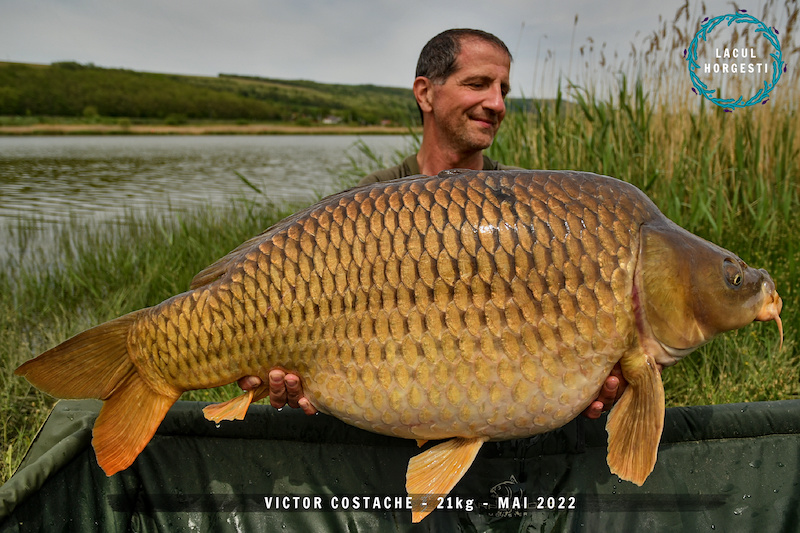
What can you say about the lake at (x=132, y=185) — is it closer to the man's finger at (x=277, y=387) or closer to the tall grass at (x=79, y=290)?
the tall grass at (x=79, y=290)

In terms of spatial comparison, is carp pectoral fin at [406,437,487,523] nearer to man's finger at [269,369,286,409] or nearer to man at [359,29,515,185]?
man's finger at [269,369,286,409]

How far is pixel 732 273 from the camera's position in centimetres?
105

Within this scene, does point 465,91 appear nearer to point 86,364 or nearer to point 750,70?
point 86,364

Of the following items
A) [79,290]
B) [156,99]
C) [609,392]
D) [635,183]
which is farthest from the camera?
[156,99]

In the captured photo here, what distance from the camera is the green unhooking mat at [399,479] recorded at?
1.40m

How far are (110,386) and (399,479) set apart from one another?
69 centimetres

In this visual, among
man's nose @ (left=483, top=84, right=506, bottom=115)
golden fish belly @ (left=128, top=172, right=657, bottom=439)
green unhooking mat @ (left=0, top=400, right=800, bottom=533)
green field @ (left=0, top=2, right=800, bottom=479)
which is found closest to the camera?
golden fish belly @ (left=128, top=172, right=657, bottom=439)

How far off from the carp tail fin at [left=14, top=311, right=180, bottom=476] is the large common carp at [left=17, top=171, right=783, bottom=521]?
0.18 m

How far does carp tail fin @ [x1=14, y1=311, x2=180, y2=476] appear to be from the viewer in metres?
1.16

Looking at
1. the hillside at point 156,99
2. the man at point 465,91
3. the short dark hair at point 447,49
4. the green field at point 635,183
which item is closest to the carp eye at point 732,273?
the man at point 465,91

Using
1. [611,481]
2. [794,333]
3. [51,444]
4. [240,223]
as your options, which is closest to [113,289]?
[240,223]

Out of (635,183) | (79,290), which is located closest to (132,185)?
(79,290)

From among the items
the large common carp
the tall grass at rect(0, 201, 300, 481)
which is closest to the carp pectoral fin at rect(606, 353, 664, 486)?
the large common carp

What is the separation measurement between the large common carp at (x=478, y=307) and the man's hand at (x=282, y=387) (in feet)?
0.11
